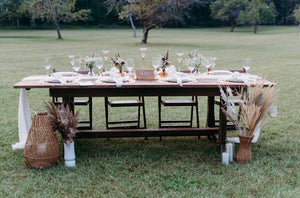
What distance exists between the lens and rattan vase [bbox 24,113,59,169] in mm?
4332

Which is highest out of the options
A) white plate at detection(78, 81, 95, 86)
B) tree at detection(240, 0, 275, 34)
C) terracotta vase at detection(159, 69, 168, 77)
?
tree at detection(240, 0, 275, 34)

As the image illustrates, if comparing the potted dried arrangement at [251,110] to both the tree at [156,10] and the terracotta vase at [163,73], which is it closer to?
the terracotta vase at [163,73]

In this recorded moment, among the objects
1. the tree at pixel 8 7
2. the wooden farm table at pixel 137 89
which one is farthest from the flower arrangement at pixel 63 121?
the tree at pixel 8 7

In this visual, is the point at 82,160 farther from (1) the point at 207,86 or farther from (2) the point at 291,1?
(2) the point at 291,1

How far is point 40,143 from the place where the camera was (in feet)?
14.3

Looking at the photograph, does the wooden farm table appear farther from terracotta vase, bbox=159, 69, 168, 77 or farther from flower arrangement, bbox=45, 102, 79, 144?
terracotta vase, bbox=159, 69, 168, 77

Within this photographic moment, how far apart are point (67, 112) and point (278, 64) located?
39.2ft

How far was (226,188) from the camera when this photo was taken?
3902 mm

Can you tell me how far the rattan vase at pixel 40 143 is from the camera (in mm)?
4332

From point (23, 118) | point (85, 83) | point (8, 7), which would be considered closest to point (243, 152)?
point (85, 83)

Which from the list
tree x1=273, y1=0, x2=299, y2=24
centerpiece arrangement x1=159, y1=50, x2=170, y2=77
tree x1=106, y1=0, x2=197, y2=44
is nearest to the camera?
centerpiece arrangement x1=159, y1=50, x2=170, y2=77

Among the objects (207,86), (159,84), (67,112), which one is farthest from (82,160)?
(207,86)

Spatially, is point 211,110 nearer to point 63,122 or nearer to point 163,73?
point 163,73

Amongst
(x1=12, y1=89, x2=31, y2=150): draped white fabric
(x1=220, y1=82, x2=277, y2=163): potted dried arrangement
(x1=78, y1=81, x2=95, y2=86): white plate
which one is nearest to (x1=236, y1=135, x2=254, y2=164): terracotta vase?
(x1=220, y1=82, x2=277, y2=163): potted dried arrangement
